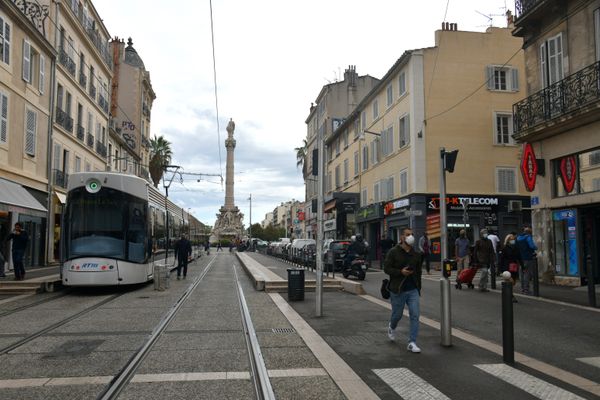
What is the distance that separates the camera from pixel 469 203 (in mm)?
28891

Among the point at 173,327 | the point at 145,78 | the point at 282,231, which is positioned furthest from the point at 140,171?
the point at 282,231

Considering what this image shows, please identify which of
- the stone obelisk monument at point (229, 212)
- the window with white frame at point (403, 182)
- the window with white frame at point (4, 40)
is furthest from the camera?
the stone obelisk monument at point (229, 212)

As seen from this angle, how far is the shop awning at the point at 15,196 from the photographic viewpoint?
16.9m

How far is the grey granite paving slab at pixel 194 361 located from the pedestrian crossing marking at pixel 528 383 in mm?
2917

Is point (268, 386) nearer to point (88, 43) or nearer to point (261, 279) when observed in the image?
point (261, 279)

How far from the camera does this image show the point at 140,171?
4675 centimetres

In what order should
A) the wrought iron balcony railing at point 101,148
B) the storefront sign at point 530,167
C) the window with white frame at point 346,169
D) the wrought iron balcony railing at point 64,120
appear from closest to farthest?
the storefront sign at point 530,167 < the wrought iron balcony railing at point 64,120 < the wrought iron balcony railing at point 101,148 < the window with white frame at point 346,169

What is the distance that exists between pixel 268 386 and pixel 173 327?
13.2 feet

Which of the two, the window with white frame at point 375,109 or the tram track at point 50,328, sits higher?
the window with white frame at point 375,109

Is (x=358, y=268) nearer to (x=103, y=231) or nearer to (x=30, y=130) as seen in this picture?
(x=103, y=231)

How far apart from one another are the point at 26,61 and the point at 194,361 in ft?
62.4

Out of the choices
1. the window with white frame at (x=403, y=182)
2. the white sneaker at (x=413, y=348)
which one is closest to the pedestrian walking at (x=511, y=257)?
the white sneaker at (x=413, y=348)

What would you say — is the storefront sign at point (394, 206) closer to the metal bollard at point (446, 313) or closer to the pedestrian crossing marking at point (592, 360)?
the metal bollard at point (446, 313)

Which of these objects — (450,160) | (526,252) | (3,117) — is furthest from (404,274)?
(3,117)
